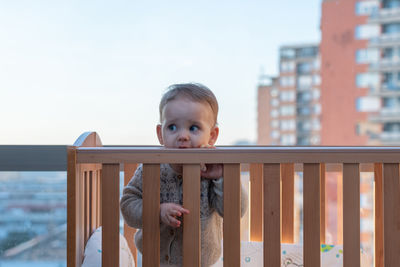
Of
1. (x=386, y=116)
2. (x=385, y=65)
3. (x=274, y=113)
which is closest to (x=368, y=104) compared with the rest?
(x=386, y=116)

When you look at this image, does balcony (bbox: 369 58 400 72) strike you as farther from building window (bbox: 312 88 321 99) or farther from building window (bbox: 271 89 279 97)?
building window (bbox: 271 89 279 97)

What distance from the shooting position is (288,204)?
1.39 metres

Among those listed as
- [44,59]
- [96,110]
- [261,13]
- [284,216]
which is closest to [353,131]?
[261,13]

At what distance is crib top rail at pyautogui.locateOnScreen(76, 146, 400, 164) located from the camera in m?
0.89

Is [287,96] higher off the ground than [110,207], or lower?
higher

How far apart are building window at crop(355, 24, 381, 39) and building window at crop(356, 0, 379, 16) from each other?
1.82 feet

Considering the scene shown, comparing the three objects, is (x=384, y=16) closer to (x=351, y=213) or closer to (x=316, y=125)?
(x=316, y=125)

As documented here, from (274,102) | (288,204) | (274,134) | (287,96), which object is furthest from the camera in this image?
(274,102)

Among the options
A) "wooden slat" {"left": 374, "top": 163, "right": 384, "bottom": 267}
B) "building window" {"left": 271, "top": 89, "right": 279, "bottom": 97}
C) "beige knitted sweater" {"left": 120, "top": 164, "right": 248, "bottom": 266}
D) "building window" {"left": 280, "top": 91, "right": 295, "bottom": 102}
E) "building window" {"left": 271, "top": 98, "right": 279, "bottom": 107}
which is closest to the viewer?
"beige knitted sweater" {"left": 120, "top": 164, "right": 248, "bottom": 266}

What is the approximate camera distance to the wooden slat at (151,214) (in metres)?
0.90

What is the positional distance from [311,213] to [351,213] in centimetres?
9

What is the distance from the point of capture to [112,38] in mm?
12695

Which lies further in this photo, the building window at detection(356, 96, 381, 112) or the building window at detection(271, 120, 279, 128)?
the building window at detection(271, 120, 279, 128)

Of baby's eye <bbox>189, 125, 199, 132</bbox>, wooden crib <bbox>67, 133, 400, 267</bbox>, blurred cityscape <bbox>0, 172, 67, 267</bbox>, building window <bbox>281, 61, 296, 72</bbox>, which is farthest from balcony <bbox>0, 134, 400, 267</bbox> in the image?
building window <bbox>281, 61, 296, 72</bbox>
